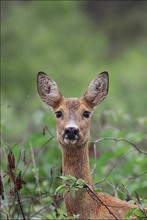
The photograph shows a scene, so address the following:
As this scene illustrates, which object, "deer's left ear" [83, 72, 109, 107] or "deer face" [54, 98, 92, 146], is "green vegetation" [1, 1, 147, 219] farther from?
"deer face" [54, 98, 92, 146]

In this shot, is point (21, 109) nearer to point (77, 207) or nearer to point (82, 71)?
point (82, 71)

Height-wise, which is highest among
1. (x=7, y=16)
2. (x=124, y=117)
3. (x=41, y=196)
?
(x=7, y=16)

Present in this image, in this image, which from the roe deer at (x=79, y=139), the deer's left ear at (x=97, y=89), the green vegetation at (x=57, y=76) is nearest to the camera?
the roe deer at (x=79, y=139)

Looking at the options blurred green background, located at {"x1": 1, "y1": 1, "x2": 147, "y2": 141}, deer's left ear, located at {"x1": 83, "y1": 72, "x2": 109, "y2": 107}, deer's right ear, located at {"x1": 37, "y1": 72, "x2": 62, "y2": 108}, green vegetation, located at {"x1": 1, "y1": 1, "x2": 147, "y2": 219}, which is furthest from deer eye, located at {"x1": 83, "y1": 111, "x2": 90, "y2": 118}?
blurred green background, located at {"x1": 1, "y1": 1, "x2": 147, "y2": 141}

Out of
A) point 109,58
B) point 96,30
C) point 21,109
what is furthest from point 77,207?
point 96,30

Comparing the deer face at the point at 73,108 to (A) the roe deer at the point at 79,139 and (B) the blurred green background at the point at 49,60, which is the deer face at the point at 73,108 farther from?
(B) the blurred green background at the point at 49,60

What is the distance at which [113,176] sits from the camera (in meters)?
8.67

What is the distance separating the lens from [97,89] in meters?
7.62

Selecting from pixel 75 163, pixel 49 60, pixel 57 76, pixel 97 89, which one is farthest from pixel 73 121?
pixel 49 60

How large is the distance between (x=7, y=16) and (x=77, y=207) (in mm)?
14727

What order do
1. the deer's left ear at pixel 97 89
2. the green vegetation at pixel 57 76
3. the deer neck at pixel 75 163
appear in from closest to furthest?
the deer neck at pixel 75 163, the deer's left ear at pixel 97 89, the green vegetation at pixel 57 76

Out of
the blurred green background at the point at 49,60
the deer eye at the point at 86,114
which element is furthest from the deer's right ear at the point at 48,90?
the blurred green background at the point at 49,60

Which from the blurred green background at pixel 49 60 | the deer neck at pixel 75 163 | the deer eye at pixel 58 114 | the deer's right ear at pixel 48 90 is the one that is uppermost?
the blurred green background at pixel 49 60

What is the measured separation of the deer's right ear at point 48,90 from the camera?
300 inches
